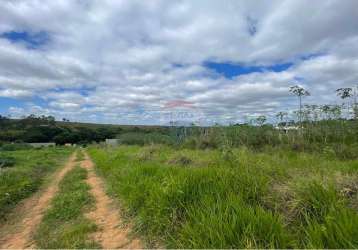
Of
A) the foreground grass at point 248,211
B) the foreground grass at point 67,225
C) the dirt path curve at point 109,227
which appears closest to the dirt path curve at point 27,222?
the foreground grass at point 67,225

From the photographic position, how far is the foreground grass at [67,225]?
3613 millimetres

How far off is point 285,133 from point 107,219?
444 inches

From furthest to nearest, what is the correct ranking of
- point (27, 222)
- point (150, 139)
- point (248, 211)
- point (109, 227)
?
1. point (150, 139)
2. point (27, 222)
3. point (109, 227)
4. point (248, 211)

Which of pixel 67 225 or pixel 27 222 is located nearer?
pixel 67 225

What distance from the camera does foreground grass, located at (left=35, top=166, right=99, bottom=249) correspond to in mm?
3613

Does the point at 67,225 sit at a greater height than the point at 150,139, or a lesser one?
lesser

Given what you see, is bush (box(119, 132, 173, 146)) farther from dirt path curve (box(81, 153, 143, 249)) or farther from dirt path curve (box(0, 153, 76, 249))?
dirt path curve (box(81, 153, 143, 249))

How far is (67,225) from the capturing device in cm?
448

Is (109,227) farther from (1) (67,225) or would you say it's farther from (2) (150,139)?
(2) (150,139)

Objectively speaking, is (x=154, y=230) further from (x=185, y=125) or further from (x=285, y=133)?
(x=185, y=125)

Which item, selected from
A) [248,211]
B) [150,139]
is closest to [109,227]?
[248,211]

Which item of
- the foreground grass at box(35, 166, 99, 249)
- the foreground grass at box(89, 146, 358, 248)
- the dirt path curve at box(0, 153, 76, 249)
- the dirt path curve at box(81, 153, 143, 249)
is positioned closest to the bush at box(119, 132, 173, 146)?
the dirt path curve at box(0, 153, 76, 249)

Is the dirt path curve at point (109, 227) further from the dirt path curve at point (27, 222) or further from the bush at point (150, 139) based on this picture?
the bush at point (150, 139)

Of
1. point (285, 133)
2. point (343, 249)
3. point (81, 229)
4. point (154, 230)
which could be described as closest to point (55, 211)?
point (81, 229)
